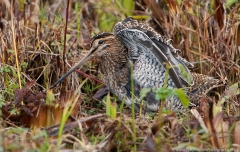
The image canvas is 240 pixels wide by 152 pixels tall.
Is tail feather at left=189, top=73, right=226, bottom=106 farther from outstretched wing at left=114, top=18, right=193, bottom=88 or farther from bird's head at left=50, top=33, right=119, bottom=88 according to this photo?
bird's head at left=50, top=33, right=119, bottom=88

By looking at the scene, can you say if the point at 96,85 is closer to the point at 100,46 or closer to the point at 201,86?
the point at 100,46

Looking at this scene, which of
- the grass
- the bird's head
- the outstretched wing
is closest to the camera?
the grass

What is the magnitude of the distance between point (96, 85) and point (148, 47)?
0.89 m

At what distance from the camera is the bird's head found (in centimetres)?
496

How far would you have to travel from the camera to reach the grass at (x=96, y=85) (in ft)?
12.1

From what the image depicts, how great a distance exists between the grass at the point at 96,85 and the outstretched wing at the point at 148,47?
378 millimetres

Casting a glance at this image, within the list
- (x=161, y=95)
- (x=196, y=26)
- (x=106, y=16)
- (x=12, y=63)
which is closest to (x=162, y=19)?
(x=196, y=26)

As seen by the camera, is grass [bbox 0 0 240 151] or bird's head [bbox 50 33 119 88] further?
bird's head [bbox 50 33 119 88]

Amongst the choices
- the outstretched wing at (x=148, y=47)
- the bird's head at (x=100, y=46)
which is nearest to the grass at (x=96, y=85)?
the bird's head at (x=100, y=46)

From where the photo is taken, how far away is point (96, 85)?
17.6ft

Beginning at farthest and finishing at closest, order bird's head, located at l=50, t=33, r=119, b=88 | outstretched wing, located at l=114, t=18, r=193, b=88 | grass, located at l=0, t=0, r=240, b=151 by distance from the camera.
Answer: bird's head, located at l=50, t=33, r=119, b=88, outstretched wing, located at l=114, t=18, r=193, b=88, grass, located at l=0, t=0, r=240, b=151

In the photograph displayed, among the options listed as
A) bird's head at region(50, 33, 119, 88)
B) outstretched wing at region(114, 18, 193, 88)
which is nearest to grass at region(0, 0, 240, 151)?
bird's head at region(50, 33, 119, 88)

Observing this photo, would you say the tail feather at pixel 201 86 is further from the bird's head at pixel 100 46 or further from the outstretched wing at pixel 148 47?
the bird's head at pixel 100 46

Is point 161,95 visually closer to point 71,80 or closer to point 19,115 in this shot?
point 19,115
